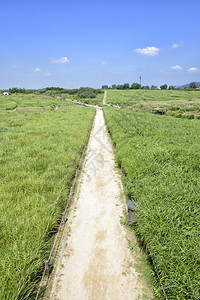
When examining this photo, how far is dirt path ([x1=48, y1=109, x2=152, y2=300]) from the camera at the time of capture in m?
3.27

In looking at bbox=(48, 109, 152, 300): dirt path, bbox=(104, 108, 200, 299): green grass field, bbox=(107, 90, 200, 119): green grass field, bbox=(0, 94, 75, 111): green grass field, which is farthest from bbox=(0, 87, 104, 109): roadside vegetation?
bbox=(48, 109, 152, 300): dirt path

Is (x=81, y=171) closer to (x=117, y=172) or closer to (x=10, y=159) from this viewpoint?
(x=117, y=172)

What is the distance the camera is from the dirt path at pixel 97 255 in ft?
10.7

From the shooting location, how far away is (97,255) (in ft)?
13.2

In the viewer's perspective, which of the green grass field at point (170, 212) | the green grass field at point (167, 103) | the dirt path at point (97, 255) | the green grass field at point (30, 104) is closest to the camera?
the green grass field at point (170, 212)

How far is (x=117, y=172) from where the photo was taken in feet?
27.6

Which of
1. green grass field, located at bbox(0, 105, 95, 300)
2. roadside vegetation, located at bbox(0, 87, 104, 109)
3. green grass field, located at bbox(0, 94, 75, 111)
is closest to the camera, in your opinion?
green grass field, located at bbox(0, 105, 95, 300)

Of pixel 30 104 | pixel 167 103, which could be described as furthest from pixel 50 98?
pixel 167 103

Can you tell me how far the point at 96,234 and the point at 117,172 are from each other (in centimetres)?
416

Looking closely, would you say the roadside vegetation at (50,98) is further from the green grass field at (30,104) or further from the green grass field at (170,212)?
the green grass field at (170,212)

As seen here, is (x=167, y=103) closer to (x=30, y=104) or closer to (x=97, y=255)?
(x=30, y=104)

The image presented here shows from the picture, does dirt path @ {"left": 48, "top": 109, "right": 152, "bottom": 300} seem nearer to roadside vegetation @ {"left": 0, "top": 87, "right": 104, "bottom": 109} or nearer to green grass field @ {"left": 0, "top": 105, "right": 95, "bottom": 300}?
green grass field @ {"left": 0, "top": 105, "right": 95, "bottom": 300}

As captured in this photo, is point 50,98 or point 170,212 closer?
point 170,212

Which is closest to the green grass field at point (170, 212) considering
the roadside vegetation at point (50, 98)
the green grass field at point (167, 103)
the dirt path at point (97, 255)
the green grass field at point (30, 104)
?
the dirt path at point (97, 255)
